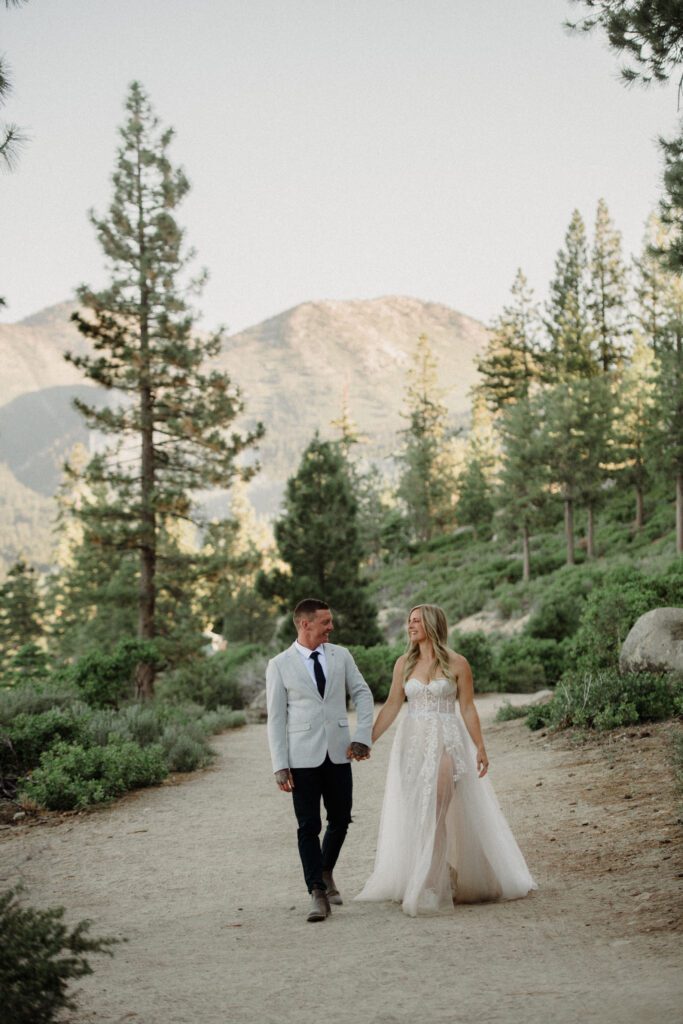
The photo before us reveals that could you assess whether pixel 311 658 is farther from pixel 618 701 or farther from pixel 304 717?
pixel 618 701

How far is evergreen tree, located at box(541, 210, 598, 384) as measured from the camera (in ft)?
202

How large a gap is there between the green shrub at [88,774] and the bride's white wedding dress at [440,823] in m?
4.86

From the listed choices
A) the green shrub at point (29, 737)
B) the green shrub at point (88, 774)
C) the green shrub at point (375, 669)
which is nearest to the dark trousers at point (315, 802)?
the green shrub at point (88, 774)

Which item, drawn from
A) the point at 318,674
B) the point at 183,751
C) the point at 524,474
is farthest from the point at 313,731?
the point at 524,474

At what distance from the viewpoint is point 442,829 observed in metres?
6.11

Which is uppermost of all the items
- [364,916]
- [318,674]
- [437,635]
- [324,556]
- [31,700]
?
[324,556]

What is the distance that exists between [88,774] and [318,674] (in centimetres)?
569

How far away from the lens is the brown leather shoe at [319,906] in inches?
229

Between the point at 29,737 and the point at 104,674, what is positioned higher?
the point at 104,674

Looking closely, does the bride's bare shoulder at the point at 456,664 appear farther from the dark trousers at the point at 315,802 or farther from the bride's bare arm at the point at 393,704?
the dark trousers at the point at 315,802

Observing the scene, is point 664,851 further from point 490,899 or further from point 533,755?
point 533,755

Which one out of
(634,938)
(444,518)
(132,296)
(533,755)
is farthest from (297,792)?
(444,518)

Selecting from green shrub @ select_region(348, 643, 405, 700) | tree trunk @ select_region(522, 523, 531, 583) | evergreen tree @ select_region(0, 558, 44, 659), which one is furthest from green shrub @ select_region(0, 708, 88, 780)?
evergreen tree @ select_region(0, 558, 44, 659)

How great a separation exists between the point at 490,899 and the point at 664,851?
59.9 inches
